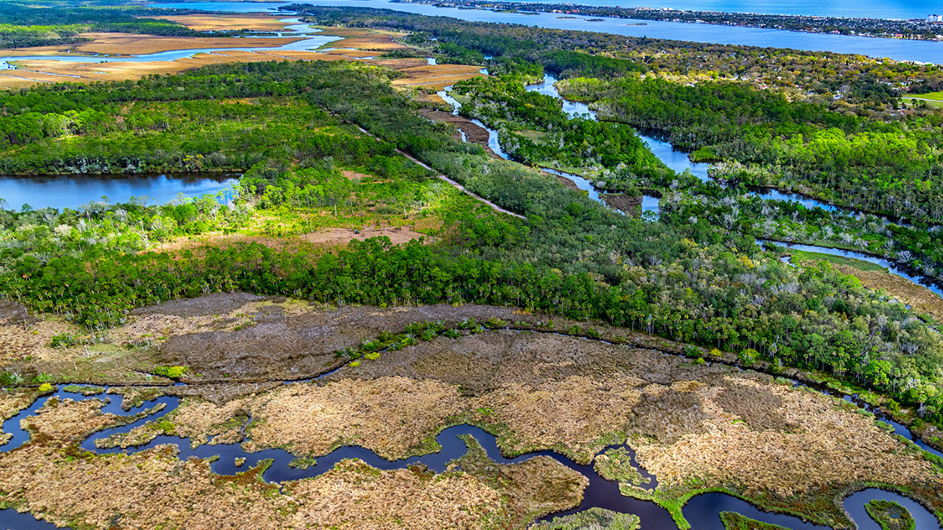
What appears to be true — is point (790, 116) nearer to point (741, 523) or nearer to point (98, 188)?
point (741, 523)

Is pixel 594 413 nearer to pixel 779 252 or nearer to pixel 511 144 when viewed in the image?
pixel 779 252

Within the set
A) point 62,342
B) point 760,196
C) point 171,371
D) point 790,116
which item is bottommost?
point 171,371

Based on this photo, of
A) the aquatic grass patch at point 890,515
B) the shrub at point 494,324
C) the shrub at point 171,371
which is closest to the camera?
the aquatic grass patch at point 890,515

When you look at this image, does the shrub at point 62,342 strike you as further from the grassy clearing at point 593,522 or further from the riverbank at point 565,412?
the grassy clearing at point 593,522

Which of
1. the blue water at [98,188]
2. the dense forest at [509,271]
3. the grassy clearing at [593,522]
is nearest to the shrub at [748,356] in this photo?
the dense forest at [509,271]

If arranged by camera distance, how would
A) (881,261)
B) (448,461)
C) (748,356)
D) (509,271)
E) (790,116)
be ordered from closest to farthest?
(448,461) → (748,356) → (509,271) → (881,261) → (790,116)

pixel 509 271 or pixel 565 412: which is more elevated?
pixel 509 271

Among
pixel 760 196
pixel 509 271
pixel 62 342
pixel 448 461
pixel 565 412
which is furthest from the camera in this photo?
pixel 760 196

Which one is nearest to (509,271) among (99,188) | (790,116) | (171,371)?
(171,371)

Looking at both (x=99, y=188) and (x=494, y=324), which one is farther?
(x=99, y=188)

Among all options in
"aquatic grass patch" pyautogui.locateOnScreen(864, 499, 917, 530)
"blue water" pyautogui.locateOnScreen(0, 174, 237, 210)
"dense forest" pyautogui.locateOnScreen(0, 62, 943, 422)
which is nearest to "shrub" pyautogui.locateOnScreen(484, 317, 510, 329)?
"dense forest" pyautogui.locateOnScreen(0, 62, 943, 422)
